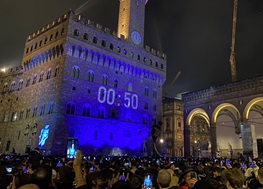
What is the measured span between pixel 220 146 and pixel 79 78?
2497 cm

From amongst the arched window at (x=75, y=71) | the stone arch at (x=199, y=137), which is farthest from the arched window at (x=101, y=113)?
the stone arch at (x=199, y=137)

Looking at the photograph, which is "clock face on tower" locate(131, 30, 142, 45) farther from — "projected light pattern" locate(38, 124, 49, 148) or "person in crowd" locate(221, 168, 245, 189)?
"person in crowd" locate(221, 168, 245, 189)

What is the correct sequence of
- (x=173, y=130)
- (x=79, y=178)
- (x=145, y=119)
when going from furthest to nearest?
(x=173, y=130), (x=145, y=119), (x=79, y=178)

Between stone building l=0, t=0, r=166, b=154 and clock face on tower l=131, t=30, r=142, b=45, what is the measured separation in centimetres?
17

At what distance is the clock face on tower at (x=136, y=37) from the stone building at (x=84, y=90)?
0.17m

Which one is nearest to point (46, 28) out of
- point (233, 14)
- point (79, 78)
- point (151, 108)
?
point (79, 78)

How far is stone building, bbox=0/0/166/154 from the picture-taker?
27766 millimetres

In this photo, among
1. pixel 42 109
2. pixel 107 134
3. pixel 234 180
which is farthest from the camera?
pixel 107 134

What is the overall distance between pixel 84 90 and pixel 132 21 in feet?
50.1

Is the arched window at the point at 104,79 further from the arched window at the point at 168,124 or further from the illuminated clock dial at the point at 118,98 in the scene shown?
the arched window at the point at 168,124

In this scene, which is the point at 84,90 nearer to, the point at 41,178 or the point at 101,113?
the point at 101,113

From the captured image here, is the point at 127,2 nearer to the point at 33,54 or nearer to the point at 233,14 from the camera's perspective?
the point at 33,54

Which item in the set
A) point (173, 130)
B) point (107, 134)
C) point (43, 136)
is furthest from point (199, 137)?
point (43, 136)

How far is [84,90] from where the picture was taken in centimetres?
2942
